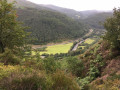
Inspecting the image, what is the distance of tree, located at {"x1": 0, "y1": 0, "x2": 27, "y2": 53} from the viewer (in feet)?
27.7

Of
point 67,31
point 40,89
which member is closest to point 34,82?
point 40,89

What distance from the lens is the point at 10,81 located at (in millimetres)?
3461

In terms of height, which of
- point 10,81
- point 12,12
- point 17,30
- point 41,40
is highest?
point 12,12

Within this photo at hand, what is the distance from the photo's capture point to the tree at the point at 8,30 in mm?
8438

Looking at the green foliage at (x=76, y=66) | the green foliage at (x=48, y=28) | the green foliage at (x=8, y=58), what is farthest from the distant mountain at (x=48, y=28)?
the green foliage at (x=8, y=58)

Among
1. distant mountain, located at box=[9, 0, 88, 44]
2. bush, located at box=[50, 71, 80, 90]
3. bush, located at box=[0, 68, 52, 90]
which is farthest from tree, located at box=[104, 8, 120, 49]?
distant mountain, located at box=[9, 0, 88, 44]

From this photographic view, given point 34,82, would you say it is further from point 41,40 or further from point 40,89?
point 41,40

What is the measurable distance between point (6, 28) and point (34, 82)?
6.64 metres

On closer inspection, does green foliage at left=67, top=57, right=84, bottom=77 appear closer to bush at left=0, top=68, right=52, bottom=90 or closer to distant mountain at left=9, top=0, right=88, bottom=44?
bush at left=0, top=68, right=52, bottom=90

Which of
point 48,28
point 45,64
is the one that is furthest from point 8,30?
point 48,28

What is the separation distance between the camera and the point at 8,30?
8.77 m

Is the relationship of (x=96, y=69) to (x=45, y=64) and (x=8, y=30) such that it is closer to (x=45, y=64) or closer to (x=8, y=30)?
(x=45, y=64)

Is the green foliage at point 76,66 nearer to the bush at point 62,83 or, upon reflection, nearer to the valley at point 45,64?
the valley at point 45,64

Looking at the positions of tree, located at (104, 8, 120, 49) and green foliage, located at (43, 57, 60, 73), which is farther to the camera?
tree, located at (104, 8, 120, 49)
